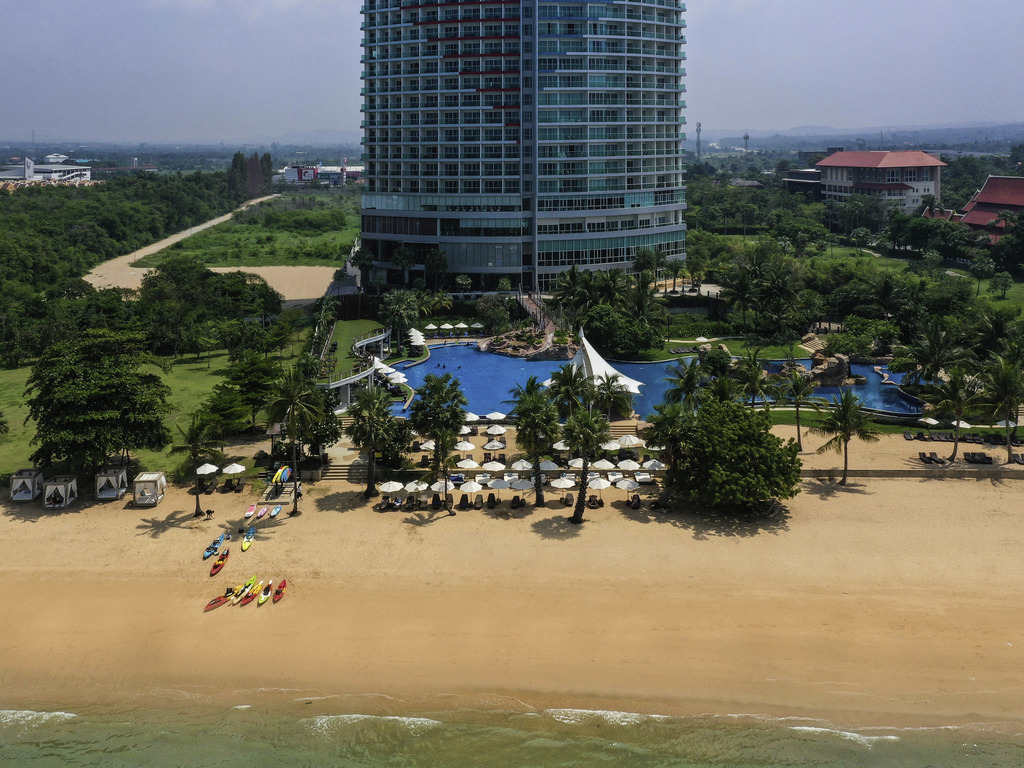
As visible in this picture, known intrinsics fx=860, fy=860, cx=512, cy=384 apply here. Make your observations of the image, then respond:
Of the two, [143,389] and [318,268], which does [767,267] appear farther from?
[318,268]

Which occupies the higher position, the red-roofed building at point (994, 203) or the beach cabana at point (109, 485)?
the red-roofed building at point (994, 203)

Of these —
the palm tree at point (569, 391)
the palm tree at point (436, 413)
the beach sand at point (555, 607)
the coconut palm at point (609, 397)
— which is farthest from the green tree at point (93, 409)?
the coconut palm at point (609, 397)

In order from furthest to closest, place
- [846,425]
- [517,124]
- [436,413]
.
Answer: [517,124] → [846,425] → [436,413]

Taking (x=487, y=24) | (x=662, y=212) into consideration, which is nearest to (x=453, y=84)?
(x=487, y=24)

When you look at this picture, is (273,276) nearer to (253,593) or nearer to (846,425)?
(253,593)

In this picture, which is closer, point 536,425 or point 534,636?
point 534,636

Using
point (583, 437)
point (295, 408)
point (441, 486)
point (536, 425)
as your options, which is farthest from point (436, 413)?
point (583, 437)

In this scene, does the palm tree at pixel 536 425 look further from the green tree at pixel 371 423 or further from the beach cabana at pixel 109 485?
the beach cabana at pixel 109 485
